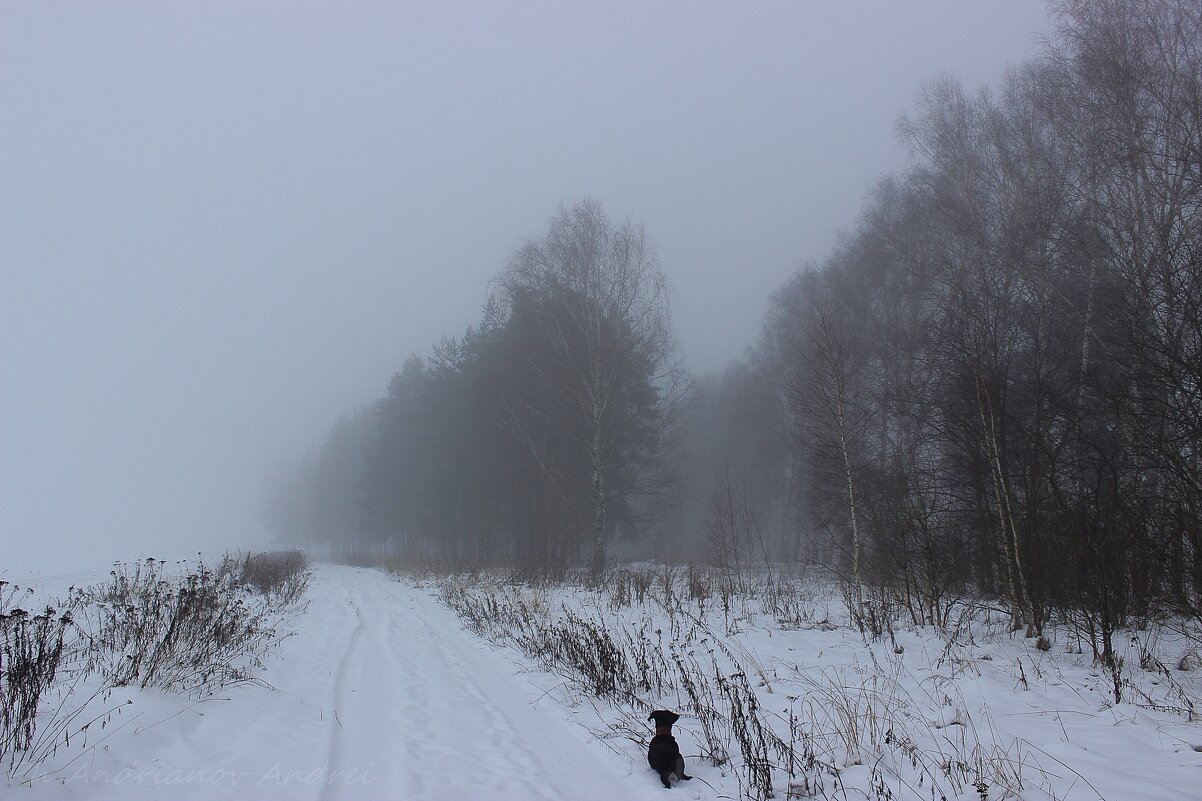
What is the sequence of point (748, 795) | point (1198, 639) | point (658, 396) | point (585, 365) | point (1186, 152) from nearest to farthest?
point (748, 795) → point (1198, 639) → point (1186, 152) → point (585, 365) → point (658, 396)

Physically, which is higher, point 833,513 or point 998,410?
point 998,410

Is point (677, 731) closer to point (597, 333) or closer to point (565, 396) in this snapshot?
point (597, 333)

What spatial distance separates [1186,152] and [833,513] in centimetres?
1093

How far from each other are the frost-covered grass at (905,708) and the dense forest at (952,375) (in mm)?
581

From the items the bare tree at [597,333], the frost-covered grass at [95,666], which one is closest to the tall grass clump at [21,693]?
the frost-covered grass at [95,666]

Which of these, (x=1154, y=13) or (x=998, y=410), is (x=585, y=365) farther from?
(x=1154, y=13)

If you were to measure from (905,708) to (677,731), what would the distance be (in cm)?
180

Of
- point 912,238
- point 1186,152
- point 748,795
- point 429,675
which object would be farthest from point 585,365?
point 748,795

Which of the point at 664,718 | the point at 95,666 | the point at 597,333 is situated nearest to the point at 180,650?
the point at 95,666

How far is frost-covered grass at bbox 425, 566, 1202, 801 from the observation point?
3.23 m

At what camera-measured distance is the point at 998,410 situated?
7992 mm

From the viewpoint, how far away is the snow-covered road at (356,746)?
321cm

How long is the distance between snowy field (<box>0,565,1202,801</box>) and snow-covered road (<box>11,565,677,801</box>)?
0.06ft

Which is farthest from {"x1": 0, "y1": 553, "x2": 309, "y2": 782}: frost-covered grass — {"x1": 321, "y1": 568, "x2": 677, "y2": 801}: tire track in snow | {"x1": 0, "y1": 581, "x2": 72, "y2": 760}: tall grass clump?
{"x1": 321, "y1": 568, "x2": 677, "y2": 801}: tire track in snow
